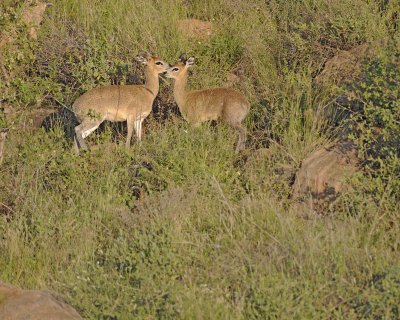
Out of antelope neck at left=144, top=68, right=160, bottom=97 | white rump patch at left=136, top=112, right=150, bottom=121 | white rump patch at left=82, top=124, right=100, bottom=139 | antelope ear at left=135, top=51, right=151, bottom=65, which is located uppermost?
antelope ear at left=135, top=51, right=151, bottom=65

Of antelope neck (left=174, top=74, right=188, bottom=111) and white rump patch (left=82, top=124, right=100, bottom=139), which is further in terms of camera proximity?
antelope neck (left=174, top=74, right=188, bottom=111)

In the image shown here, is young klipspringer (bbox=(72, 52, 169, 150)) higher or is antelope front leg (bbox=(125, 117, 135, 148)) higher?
young klipspringer (bbox=(72, 52, 169, 150))

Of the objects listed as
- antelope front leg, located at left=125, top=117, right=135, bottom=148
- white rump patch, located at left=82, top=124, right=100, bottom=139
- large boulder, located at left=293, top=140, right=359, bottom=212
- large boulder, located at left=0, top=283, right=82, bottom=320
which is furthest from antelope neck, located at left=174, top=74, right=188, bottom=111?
large boulder, located at left=0, top=283, right=82, bottom=320

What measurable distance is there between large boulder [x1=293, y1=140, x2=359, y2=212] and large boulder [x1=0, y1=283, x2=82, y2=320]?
296 centimetres

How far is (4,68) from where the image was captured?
11.4 metres

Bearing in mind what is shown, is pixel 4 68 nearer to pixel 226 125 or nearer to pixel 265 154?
pixel 226 125

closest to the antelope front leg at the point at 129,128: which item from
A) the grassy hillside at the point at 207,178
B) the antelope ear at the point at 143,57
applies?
the grassy hillside at the point at 207,178

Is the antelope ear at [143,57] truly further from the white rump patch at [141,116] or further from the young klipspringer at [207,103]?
the white rump patch at [141,116]

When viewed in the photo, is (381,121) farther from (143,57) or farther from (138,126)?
(143,57)

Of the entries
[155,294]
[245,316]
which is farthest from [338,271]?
[155,294]

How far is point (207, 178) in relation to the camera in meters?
9.31

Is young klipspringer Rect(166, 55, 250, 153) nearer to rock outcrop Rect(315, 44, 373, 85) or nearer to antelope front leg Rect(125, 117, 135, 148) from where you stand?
antelope front leg Rect(125, 117, 135, 148)

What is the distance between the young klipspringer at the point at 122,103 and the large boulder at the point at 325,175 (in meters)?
2.78

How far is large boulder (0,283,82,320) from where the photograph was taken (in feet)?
22.2
